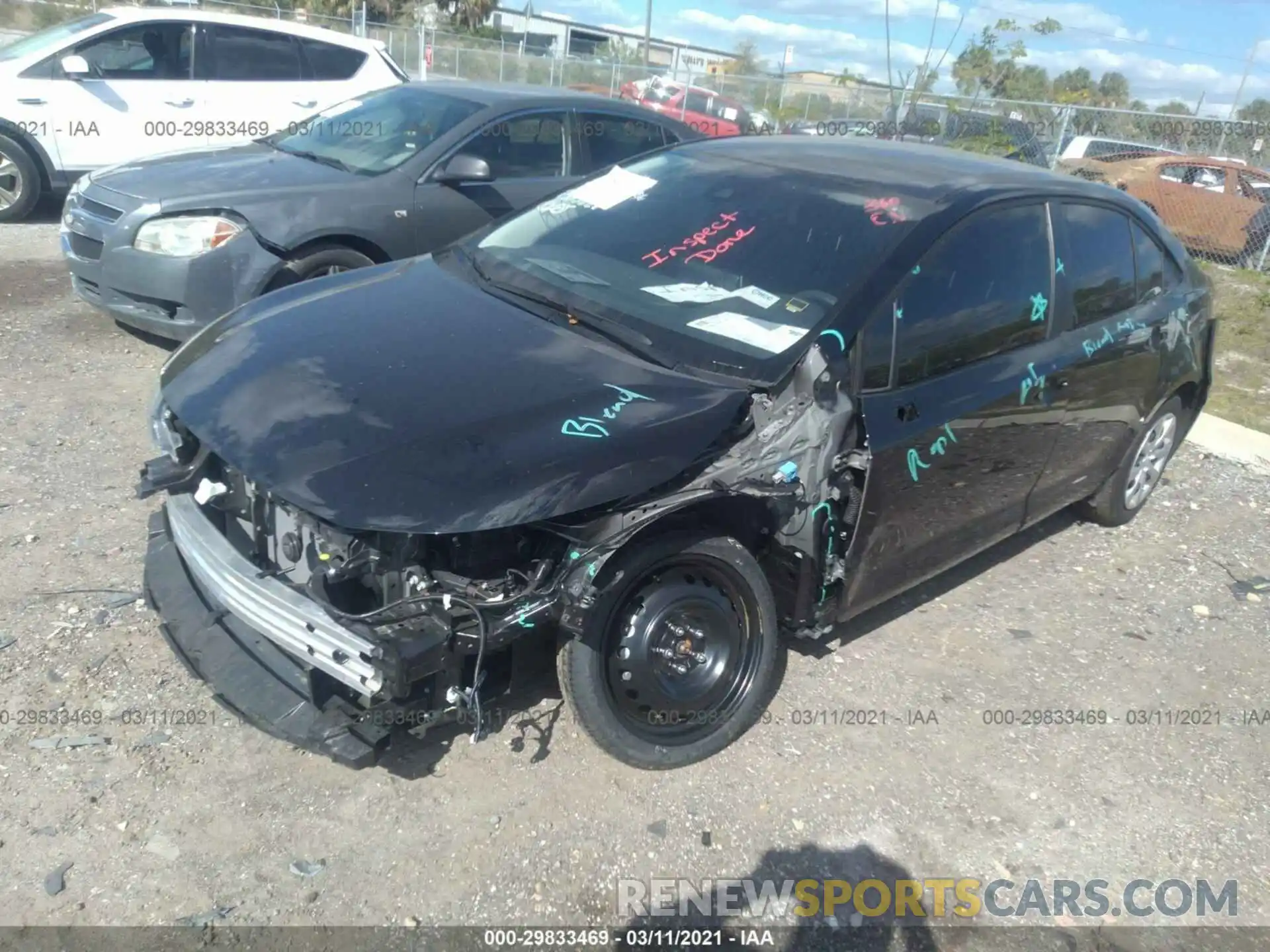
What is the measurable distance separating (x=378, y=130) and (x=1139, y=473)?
16.2 ft

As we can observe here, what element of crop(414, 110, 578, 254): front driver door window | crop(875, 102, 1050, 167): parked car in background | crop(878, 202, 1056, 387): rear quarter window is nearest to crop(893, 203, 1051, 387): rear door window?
crop(878, 202, 1056, 387): rear quarter window

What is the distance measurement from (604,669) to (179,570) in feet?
4.57

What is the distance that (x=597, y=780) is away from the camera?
3.03 meters

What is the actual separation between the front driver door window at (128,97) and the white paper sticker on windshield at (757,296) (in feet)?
24.6

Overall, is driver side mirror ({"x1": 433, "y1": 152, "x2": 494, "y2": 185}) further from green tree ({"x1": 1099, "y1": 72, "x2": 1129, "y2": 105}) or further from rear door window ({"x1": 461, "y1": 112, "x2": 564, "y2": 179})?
green tree ({"x1": 1099, "y1": 72, "x2": 1129, "y2": 105})

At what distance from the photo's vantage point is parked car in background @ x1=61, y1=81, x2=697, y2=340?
5.27 metres

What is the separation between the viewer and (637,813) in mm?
2932

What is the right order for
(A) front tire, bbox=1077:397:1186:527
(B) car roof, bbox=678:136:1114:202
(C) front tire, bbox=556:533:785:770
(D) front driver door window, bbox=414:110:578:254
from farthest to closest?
(D) front driver door window, bbox=414:110:578:254 → (A) front tire, bbox=1077:397:1186:527 → (B) car roof, bbox=678:136:1114:202 → (C) front tire, bbox=556:533:785:770

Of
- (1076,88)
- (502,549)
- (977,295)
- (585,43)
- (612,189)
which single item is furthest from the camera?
(585,43)

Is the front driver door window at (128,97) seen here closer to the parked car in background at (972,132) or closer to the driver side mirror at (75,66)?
the driver side mirror at (75,66)

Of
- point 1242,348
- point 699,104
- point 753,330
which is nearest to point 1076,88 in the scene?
point 699,104

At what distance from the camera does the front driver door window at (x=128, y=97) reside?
8406 millimetres

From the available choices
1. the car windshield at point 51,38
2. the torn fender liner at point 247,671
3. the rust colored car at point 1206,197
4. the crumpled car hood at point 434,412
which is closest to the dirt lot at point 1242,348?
the rust colored car at point 1206,197

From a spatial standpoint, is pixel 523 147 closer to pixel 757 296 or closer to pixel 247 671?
pixel 757 296
